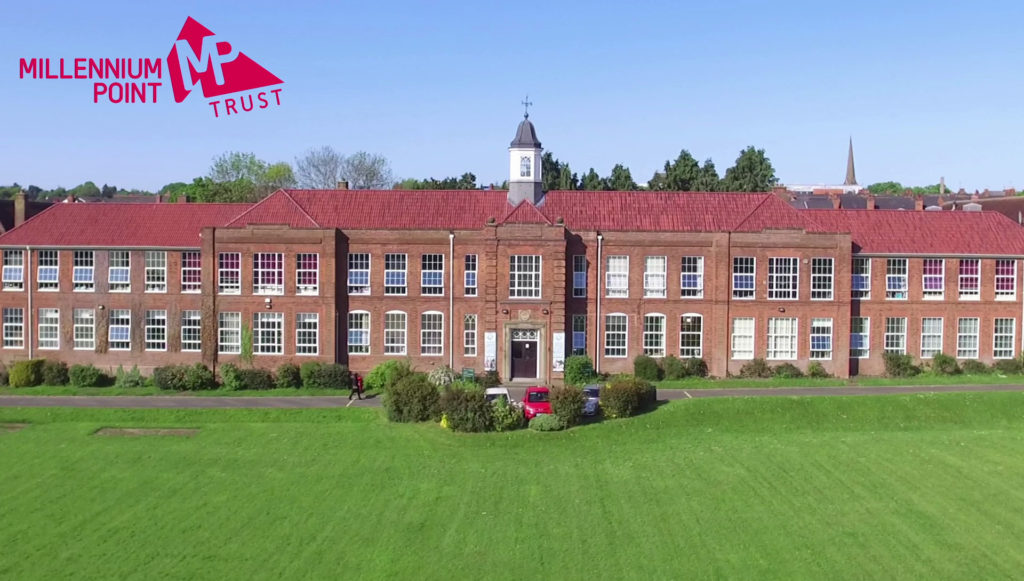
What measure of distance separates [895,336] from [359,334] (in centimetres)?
2591

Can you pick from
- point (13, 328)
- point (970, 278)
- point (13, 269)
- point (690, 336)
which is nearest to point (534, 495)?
point (690, 336)

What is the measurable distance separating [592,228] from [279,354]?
16036mm

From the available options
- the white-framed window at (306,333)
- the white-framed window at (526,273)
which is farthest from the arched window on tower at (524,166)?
the white-framed window at (306,333)

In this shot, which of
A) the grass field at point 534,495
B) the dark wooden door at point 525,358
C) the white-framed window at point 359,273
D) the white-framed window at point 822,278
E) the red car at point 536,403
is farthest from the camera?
the white-framed window at point 359,273

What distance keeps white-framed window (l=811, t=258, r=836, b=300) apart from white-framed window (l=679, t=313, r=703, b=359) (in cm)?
559

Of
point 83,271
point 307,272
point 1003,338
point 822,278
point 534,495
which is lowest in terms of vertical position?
point 534,495

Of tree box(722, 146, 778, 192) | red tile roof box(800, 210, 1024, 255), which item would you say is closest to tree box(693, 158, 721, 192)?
tree box(722, 146, 778, 192)

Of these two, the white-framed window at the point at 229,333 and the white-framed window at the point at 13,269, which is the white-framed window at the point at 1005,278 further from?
the white-framed window at the point at 13,269

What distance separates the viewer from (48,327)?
5222 cm

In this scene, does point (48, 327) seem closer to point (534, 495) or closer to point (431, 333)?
point (431, 333)

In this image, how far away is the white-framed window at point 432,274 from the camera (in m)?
50.0

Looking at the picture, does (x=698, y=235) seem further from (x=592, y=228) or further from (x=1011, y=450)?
(x=1011, y=450)

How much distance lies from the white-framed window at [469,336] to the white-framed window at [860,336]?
1827 cm

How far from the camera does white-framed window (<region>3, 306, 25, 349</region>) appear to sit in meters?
52.2
